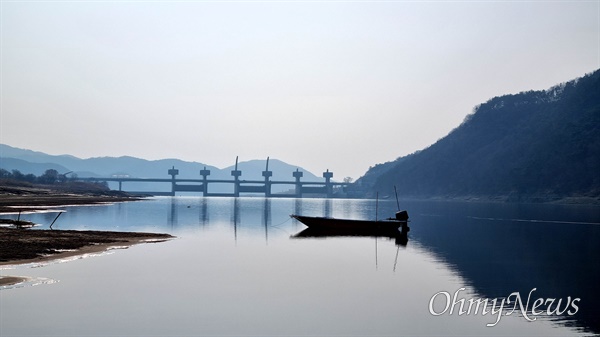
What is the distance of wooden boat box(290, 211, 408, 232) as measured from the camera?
68.3 metres

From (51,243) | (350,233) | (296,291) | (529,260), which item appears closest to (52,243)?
A: (51,243)

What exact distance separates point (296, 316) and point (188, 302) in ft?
14.9

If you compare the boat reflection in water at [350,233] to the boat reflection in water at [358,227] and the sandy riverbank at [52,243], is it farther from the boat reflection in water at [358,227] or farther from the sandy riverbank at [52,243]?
the sandy riverbank at [52,243]

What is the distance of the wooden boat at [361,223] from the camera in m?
68.3

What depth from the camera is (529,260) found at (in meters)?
42.9

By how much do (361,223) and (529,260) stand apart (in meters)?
28.3

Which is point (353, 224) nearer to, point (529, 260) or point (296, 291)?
point (529, 260)

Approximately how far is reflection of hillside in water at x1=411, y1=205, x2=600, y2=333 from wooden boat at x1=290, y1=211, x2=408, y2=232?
2145 mm

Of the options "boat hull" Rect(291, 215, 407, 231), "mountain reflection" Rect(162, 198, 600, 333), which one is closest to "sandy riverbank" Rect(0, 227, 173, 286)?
"mountain reflection" Rect(162, 198, 600, 333)

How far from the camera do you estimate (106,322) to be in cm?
2172

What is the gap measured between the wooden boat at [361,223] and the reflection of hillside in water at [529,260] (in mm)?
2145

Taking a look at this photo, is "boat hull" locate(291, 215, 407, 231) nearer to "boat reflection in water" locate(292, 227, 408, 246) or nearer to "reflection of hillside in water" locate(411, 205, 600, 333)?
"boat reflection in water" locate(292, 227, 408, 246)

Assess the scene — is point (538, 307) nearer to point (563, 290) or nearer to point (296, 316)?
point (563, 290)

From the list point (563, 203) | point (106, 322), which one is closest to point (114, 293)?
point (106, 322)
